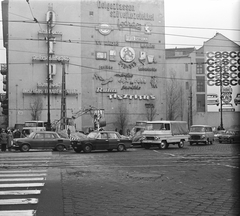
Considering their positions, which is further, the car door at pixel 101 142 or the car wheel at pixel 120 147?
the car wheel at pixel 120 147

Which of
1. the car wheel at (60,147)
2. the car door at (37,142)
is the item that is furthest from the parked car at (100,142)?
the car door at (37,142)

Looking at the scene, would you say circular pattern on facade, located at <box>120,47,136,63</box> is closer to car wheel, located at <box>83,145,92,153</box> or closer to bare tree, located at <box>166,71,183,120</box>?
bare tree, located at <box>166,71,183,120</box>

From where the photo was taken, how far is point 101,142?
80.1ft

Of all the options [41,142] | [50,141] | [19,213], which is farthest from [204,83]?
[19,213]

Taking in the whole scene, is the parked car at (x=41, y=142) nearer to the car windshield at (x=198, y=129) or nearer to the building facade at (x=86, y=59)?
the car windshield at (x=198, y=129)

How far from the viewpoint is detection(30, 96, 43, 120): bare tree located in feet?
196

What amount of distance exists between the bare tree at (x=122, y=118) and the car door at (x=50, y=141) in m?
37.8

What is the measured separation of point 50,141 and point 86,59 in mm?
39427

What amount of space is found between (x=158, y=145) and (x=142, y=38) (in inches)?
1671

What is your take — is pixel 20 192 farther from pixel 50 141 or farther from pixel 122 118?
pixel 122 118

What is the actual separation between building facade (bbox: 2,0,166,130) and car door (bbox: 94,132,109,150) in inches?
1391

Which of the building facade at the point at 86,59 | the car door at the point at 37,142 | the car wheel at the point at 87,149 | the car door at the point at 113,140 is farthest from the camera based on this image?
the building facade at the point at 86,59

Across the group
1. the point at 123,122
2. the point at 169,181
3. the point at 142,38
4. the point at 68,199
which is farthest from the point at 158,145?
the point at 142,38

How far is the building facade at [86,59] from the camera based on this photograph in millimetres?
60938
